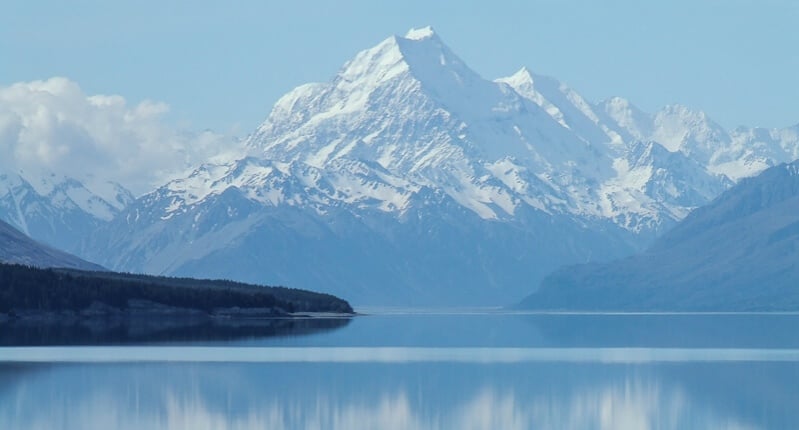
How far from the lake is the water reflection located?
103mm

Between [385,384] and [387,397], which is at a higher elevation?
[385,384]

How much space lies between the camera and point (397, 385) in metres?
103

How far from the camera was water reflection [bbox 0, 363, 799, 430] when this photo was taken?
85.9 meters

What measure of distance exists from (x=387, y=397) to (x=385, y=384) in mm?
8127

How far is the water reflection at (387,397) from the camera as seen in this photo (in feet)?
282

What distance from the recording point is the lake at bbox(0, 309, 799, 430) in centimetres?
8681

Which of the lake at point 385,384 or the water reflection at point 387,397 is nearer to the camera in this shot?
the water reflection at point 387,397

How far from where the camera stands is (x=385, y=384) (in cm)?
10412

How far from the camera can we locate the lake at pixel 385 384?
8681 cm

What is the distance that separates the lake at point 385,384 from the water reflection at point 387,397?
0.34 feet

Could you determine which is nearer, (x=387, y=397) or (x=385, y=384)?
(x=387, y=397)

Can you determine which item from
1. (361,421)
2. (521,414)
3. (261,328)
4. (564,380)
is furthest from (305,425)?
(261,328)

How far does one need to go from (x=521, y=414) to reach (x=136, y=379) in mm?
26215

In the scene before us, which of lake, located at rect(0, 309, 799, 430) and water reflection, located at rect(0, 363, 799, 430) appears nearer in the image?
water reflection, located at rect(0, 363, 799, 430)
